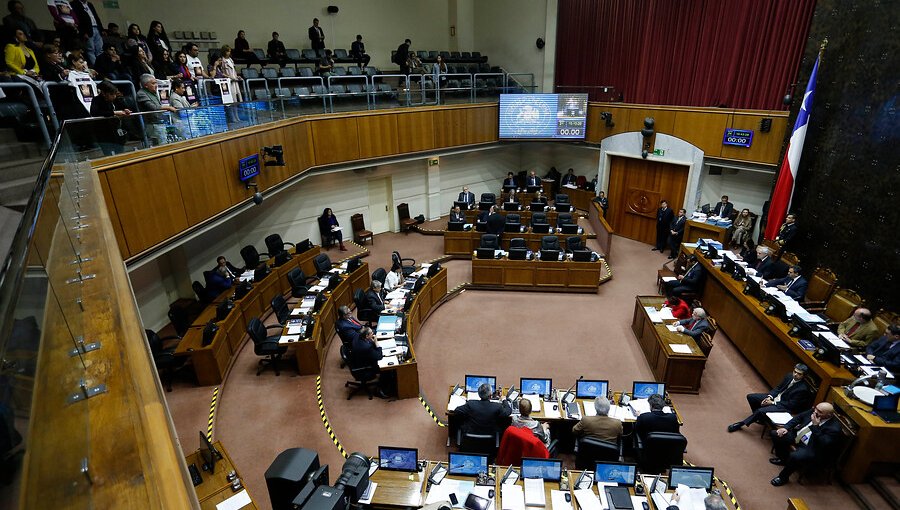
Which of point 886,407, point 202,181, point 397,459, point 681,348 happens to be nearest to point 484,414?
point 397,459

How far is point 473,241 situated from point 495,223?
88 centimetres

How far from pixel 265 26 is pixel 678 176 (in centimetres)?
1350

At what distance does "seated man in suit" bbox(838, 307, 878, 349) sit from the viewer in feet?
23.2

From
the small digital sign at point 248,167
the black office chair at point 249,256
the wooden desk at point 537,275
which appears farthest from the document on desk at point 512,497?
the black office chair at point 249,256

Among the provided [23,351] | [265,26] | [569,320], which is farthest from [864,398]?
[265,26]

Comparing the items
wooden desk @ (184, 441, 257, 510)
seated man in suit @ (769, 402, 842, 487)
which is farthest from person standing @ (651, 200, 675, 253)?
wooden desk @ (184, 441, 257, 510)

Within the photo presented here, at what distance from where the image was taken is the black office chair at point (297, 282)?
33.4 ft

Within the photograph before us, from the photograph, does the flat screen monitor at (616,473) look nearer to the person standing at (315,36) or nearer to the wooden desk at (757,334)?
the wooden desk at (757,334)

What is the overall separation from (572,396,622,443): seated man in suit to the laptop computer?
9.91ft

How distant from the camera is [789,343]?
23.1 feet

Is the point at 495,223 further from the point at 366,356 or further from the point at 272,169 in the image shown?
the point at 366,356

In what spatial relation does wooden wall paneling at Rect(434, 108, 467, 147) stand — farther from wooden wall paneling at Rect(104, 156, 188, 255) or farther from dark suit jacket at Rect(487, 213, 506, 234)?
wooden wall paneling at Rect(104, 156, 188, 255)

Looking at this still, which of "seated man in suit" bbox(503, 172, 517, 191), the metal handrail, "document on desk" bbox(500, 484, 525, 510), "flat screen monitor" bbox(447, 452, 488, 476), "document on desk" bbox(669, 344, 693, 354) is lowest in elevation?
"document on desk" bbox(669, 344, 693, 354)

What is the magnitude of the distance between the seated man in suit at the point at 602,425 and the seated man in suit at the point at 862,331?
4.38 metres
